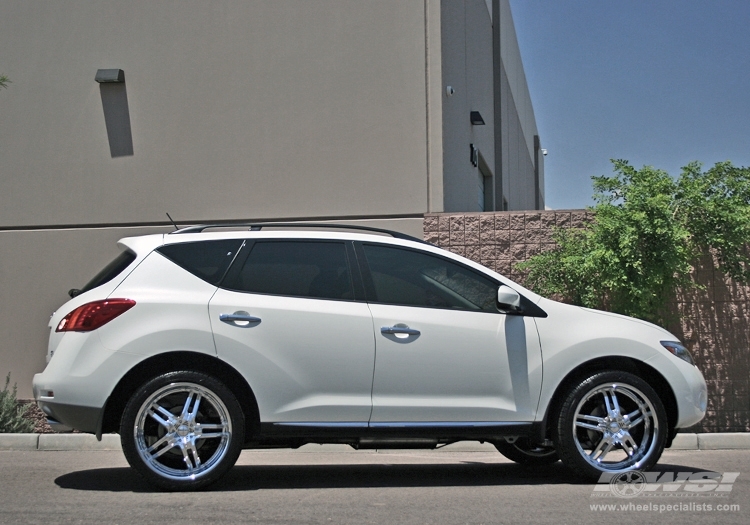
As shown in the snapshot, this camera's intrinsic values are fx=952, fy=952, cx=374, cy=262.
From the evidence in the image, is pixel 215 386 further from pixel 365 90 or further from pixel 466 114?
pixel 466 114

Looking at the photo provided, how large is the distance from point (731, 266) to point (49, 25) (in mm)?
9533

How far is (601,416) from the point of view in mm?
6883

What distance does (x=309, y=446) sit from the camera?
10.1m

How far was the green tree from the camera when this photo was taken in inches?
413

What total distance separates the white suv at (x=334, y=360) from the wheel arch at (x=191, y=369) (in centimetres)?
1

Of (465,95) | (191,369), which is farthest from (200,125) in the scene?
(191,369)

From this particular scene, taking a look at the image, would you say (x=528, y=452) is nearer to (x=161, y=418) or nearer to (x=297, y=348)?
(x=297, y=348)

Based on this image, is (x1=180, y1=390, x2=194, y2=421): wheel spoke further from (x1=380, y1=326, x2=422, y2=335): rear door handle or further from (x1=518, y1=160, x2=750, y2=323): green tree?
(x1=518, y1=160, x2=750, y2=323): green tree

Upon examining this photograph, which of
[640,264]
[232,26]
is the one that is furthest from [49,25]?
[640,264]

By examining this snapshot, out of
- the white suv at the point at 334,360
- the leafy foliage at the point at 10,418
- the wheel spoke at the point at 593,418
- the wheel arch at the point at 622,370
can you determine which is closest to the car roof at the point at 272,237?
the white suv at the point at 334,360

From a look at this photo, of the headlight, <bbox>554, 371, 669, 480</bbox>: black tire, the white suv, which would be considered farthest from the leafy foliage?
the headlight

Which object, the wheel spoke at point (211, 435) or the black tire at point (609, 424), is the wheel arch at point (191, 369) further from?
the black tire at point (609, 424)

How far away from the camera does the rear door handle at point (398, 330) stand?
21.8ft

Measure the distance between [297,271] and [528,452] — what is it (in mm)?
2525
